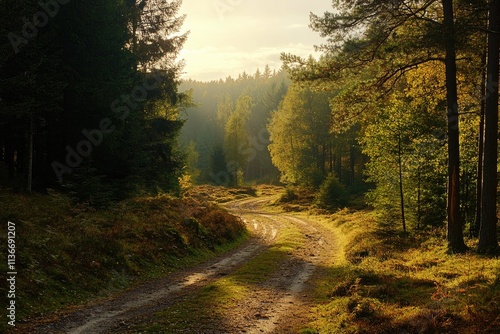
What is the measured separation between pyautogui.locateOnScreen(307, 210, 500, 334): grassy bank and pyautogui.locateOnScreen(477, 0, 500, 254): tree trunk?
1.12m

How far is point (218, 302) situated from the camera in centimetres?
1199

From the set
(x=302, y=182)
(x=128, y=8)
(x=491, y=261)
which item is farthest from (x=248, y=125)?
(x=491, y=261)

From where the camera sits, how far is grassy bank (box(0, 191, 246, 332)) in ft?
38.8

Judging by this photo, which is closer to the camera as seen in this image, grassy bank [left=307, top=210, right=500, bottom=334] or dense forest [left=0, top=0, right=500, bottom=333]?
grassy bank [left=307, top=210, right=500, bottom=334]

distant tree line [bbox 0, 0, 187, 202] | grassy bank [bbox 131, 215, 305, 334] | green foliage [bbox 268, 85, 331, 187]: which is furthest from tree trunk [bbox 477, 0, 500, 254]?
green foliage [bbox 268, 85, 331, 187]

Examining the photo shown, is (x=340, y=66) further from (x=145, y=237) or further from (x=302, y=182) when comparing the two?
(x=302, y=182)

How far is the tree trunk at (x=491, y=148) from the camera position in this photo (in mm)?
13477

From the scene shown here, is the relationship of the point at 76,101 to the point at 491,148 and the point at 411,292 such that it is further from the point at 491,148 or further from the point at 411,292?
the point at 491,148

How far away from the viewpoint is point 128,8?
28.7 metres

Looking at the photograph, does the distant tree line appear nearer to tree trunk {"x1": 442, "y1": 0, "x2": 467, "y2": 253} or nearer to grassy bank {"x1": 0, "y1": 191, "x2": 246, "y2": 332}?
grassy bank {"x1": 0, "y1": 191, "x2": 246, "y2": 332}

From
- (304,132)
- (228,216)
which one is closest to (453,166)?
(228,216)

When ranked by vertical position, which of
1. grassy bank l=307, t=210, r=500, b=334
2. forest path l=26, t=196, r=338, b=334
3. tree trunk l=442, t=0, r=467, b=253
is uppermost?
tree trunk l=442, t=0, r=467, b=253

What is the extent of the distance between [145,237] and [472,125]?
722 inches

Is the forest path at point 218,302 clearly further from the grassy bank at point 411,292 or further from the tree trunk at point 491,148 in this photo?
the tree trunk at point 491,148
